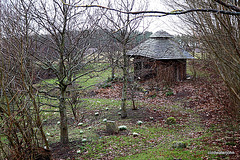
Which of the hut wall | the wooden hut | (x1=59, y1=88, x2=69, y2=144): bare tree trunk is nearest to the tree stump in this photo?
(x1=59, y1=88, x2=69, y2=144): bare tree trunk

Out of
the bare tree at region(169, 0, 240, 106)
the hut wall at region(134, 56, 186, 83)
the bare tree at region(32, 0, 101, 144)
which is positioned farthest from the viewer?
the hut wall at region(134, 56, 186, 83)

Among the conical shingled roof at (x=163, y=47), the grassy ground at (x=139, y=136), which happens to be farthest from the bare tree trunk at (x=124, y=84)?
the conical shingled roof at (x=163, y=47)

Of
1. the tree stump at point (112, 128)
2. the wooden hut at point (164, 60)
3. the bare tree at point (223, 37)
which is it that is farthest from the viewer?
the wooden hut at point (164, 60)

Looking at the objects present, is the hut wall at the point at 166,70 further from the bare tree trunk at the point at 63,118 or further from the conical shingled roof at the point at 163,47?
the bare tree trunk at the point at 63,118

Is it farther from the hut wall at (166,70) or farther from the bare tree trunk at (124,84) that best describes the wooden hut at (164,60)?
the bare tree trunk at (124,84)

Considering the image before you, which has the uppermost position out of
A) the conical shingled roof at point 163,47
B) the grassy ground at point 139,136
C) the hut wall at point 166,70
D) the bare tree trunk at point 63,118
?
the conical shingled roof at point 163,47

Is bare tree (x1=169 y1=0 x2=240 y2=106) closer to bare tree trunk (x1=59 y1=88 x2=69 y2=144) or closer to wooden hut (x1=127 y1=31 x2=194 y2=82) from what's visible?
bare tree trunk (x1=59 y1=88 x2=69 y2=144)

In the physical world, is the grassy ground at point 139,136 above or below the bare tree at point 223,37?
below

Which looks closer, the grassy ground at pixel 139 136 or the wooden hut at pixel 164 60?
the grassy ground at pixel 139 136

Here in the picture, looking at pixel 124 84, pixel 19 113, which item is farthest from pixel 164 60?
pixel 19 113

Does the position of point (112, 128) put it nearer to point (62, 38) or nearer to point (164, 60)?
point (62, 38)

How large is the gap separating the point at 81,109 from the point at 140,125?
197 inches

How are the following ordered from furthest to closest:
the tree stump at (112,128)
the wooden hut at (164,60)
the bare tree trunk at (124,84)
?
the wooden hut at (164,60)
the bare tree trunk at (124,84)
the tree stump at (112,128)

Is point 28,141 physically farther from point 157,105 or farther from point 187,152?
point 157,105
